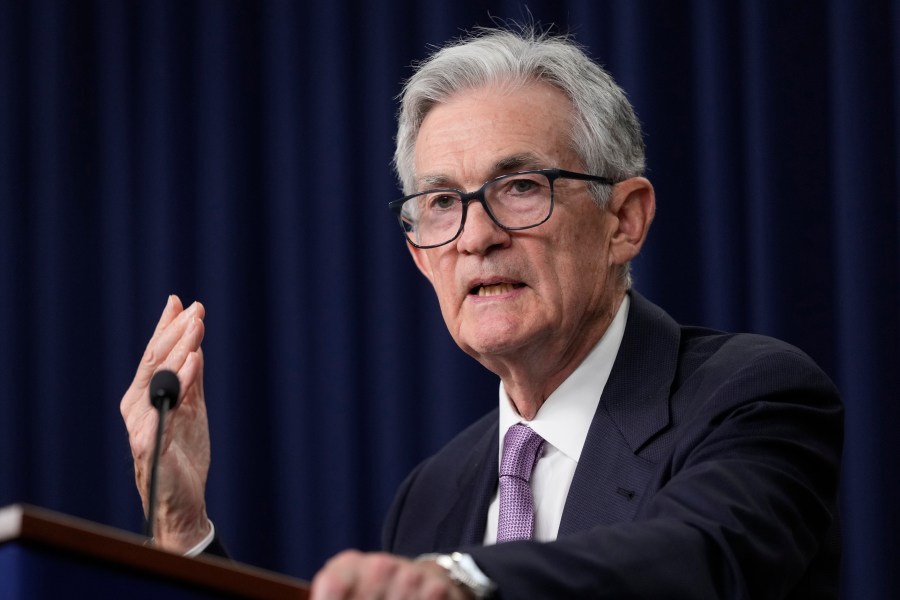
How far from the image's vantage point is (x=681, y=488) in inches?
56.1

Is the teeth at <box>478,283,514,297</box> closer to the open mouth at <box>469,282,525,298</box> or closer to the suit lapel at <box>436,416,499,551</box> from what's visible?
the open mouth at <box>469,282,525,298</box>

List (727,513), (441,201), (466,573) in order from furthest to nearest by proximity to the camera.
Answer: (441,201)
(727,513)
(466,573)

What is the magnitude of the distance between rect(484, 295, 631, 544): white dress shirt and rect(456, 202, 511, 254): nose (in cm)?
26

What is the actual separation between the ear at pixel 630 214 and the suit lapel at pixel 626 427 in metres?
0.15

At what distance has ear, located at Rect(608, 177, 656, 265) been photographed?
83.4 inches

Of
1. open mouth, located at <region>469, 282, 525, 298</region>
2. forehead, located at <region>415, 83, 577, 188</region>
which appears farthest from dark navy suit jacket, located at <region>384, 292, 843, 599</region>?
forehead, located at <region>415, 83, 577, 188</region>

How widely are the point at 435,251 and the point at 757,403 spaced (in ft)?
2.17

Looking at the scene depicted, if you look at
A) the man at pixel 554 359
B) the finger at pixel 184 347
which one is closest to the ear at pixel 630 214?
the man at pixel 554 359

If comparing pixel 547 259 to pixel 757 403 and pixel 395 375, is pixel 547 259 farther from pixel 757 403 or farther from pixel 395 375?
Answer: pixel 395 375

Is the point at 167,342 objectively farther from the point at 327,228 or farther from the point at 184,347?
the point at 327,228

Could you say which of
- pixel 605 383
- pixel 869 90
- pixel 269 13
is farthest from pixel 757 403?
pixel 269 13

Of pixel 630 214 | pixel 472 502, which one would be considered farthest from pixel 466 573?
pixel 630 214

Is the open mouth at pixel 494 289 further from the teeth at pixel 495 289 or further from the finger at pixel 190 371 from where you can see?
the finger at pixel 190 371

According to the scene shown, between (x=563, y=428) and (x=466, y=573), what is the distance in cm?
94
